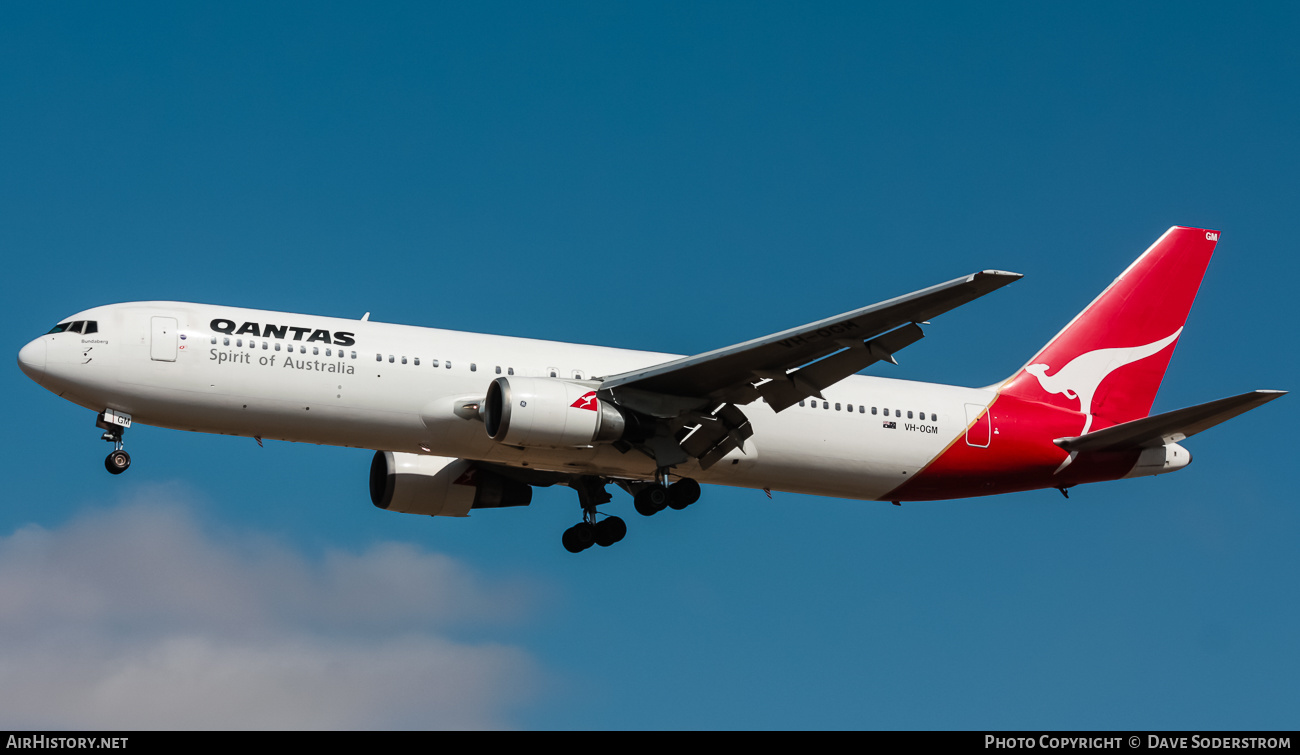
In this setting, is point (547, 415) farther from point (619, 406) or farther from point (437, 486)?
point (437, 486)

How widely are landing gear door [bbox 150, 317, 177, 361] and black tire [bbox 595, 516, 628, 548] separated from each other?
11.2 metres

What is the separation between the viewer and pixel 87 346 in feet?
94.5

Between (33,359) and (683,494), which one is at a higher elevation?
(33,359)

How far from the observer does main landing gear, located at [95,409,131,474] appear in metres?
29.1

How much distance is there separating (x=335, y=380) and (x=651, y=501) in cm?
735

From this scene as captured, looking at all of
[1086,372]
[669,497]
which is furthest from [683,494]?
[1086,372]

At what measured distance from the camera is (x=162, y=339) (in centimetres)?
2895

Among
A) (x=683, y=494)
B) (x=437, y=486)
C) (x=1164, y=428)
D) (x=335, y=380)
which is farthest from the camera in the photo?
(x=437, y=486)

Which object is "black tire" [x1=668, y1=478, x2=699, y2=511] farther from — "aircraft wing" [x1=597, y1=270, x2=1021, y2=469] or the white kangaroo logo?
the white kangaroo logo

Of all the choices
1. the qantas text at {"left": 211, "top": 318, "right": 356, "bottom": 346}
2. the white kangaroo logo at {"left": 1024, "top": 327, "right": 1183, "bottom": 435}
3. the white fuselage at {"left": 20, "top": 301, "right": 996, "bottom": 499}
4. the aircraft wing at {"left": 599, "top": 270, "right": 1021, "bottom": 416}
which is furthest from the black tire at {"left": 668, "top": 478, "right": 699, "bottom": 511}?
the white kangaroo logo at {"left": 1024, "top": 327, "right": 1183, "bottom": 435}

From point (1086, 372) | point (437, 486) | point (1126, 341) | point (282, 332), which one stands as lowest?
point (437, 486)

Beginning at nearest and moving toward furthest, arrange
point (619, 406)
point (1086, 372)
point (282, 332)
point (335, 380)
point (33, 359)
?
point (33, 359) < point (335, 380) < point (282, 332) < point (619, 406) < point (1086, 372)

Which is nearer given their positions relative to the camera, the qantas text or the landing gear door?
the landing gear door
